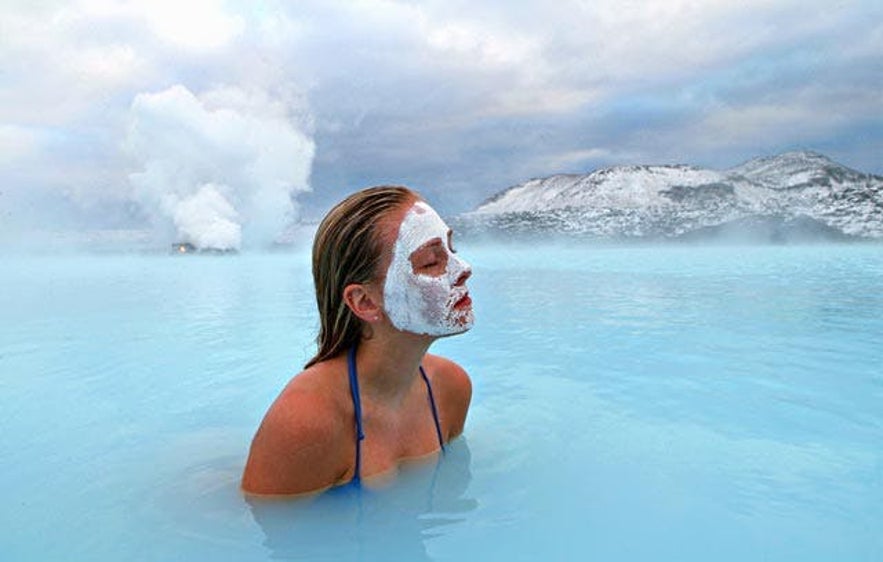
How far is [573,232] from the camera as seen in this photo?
92625 millimetres

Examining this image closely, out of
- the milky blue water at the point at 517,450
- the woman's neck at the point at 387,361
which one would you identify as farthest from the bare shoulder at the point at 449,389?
the woman's neck at the point at 387,361

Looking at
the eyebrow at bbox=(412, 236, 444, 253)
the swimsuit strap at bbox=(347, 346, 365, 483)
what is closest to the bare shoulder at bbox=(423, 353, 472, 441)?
the swimsuit strap at bbox=(347, 346, 365, 483)

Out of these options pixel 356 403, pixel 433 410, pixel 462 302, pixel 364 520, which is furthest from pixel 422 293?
pixel 364 520

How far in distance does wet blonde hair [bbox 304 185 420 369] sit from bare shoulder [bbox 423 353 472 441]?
0.70 m

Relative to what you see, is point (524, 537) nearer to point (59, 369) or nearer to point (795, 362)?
point (795, 362)

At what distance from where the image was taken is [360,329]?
119 inches

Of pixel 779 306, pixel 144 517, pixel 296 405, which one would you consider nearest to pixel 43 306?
pixel 144 517

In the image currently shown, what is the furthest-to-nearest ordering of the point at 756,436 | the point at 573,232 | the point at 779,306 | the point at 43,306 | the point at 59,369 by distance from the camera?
the point at 573,232
the point at 43,306
the point at 779,306
the point at 59,369
the point at 756,436

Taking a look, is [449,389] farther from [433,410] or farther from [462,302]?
[462,302]

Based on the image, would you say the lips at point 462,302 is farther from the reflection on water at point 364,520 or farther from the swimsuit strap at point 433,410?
the reflection on water at point 364,520

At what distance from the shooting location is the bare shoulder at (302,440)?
8.91 feet

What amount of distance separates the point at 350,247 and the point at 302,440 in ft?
2.83

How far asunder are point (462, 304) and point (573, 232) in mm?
92073

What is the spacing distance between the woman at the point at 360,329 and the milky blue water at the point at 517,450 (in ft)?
0.85
